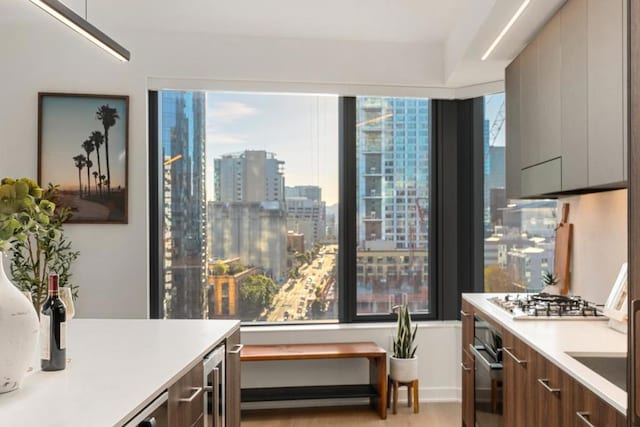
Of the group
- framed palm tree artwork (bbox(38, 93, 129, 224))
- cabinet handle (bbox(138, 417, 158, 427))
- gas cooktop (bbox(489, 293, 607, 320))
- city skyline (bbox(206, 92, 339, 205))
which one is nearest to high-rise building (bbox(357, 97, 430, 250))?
city skyline (bbox(206, 92, 339, 205))

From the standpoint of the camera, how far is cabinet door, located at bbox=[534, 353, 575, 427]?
1642mm

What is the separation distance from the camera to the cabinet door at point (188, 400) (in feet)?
5.35

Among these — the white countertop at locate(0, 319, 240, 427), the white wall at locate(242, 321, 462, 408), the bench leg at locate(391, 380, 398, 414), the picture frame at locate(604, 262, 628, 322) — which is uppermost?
the picture frame at locate(604, 262, 628, 322)

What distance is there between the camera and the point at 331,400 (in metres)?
3.87

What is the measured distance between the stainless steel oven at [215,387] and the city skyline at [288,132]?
2.10m

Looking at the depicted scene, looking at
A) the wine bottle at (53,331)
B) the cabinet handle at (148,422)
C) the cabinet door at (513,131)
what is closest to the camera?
the cabinet handle at (148,422)

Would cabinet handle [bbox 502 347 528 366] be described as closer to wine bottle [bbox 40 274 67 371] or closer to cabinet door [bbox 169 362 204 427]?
cabinet door [bbox 169 362 204 427]

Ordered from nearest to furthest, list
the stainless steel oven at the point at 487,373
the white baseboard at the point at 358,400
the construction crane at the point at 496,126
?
1. the stainless steel oven at the point at 487,373
2. the white baseboard at the point at 358,400
3. the construction crane at the point at 496,126

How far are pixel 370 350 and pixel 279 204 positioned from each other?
1.32 metres

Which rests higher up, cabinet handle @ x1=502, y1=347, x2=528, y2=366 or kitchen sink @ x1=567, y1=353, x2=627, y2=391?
kitchen sink @ x1=567, y1=353, x2=627, y2=391

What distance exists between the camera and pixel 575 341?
6.44 ft

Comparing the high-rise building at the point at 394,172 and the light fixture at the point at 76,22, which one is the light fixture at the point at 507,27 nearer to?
the high-rise building at the point at 394,172

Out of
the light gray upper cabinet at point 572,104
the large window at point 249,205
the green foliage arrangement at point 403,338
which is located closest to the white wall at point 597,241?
the light gray upper cabinet at point 572,104

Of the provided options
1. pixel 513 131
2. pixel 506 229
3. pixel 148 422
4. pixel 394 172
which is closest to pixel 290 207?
pixel 394 172
